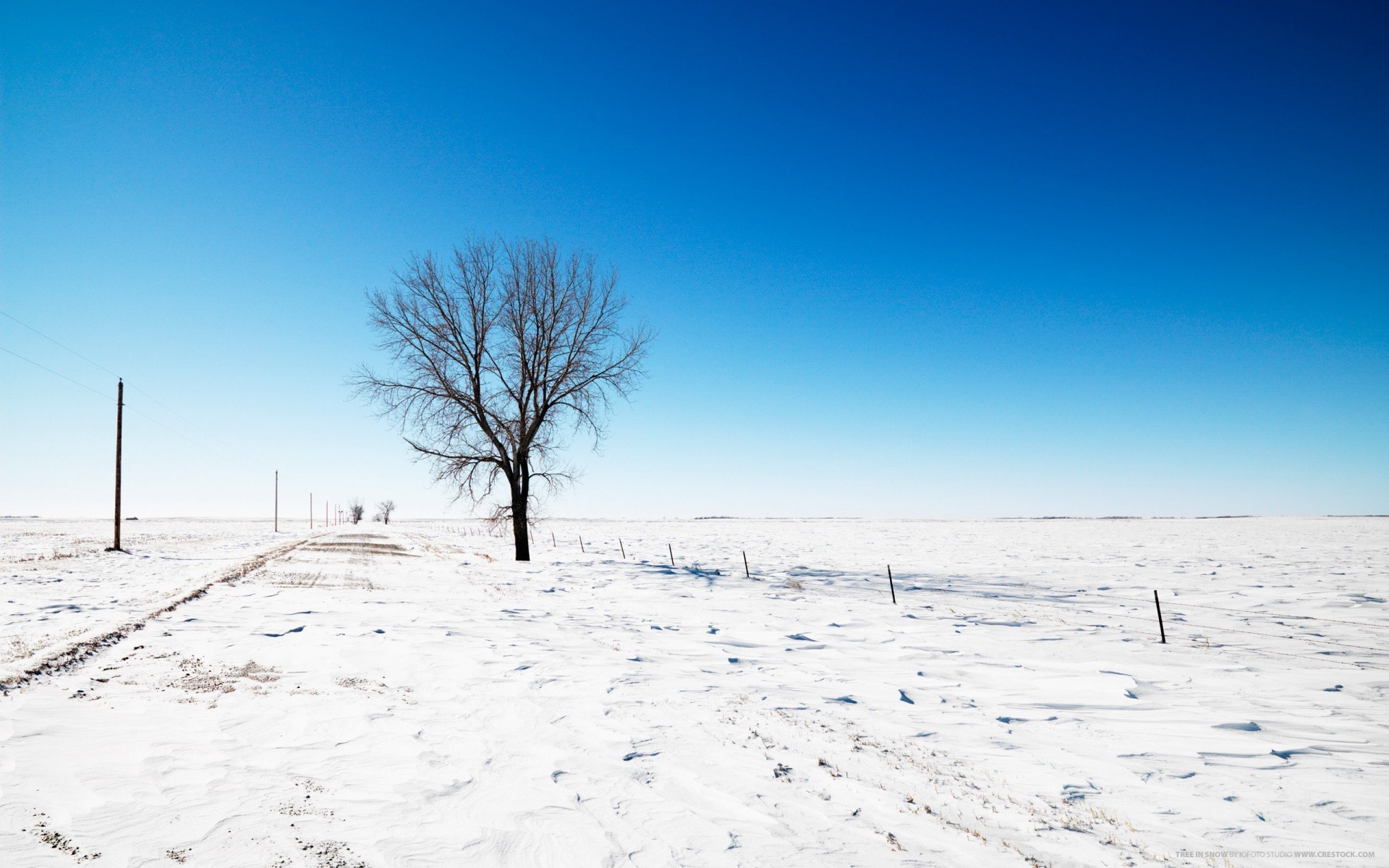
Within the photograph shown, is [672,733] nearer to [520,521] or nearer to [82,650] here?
[82,650]

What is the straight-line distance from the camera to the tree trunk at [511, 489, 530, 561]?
74.7ft

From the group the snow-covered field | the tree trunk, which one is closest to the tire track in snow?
the snow-covered field

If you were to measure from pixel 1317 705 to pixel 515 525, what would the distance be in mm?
21246

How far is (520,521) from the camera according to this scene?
2281 centimetres

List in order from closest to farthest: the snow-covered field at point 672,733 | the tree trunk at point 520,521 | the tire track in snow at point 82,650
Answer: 1. the snow-covered field at point 672,733
2. the tire track in snow at point 82,650
3. the tree trunk at point 520,521

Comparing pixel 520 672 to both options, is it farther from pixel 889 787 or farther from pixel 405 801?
pixel 889 787

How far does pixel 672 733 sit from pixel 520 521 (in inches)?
717

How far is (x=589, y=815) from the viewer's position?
4.08 meters

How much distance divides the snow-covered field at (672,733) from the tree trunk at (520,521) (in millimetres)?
9658

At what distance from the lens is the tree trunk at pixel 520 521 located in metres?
22.8

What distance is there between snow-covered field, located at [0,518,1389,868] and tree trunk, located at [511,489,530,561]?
31.7 ft

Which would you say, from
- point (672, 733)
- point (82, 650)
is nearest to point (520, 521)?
point (82, 650)

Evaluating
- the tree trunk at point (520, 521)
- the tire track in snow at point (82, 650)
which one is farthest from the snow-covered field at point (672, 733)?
the tree trunk at point (520, 521)

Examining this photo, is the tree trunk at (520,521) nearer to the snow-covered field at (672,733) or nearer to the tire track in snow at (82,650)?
the snow-covered field at (672,733)
